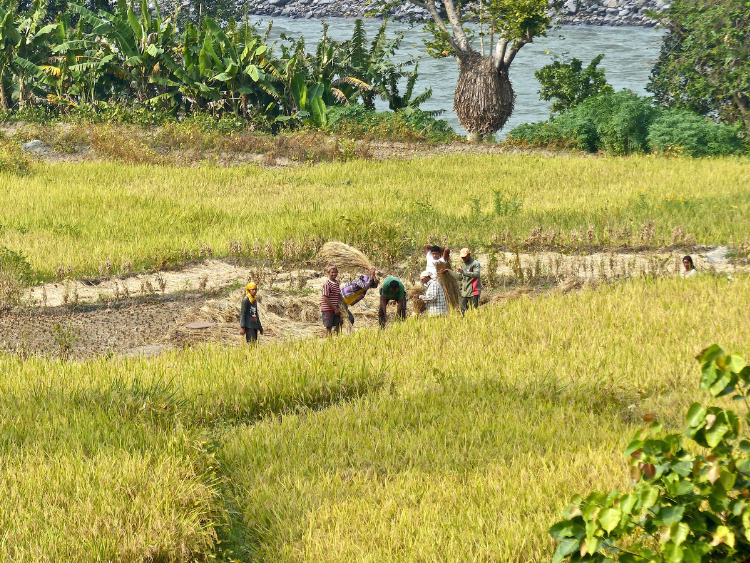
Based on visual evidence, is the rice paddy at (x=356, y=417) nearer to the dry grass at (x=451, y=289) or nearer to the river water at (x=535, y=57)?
the dry grass at (x=451, y=289)

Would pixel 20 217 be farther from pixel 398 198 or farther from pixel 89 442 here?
pixel 89 442

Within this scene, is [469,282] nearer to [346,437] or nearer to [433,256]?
[433,256]

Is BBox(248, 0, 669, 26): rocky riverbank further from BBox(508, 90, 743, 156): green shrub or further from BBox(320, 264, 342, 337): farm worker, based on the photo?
BBox(320, 264, 342, 337): farm worker

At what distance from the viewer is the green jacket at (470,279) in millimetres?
10195

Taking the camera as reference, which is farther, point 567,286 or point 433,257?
point 567,286

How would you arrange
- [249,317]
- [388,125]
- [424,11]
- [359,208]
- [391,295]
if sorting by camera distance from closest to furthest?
[249,317]
[391,295]
[359,208]
[388,125]
[424,11]

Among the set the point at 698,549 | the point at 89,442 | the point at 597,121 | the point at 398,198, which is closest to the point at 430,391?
the point at 89,442

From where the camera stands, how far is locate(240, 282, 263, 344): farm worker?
923cm

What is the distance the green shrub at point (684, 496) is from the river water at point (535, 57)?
37.8 m

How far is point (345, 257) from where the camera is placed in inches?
508

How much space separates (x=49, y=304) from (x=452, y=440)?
7.22m

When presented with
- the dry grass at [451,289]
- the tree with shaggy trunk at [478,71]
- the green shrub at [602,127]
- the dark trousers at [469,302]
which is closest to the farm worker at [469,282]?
the dark trousers at [469,302]

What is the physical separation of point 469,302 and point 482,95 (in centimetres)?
1746

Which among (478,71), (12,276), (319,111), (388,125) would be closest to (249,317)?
(12,276)
